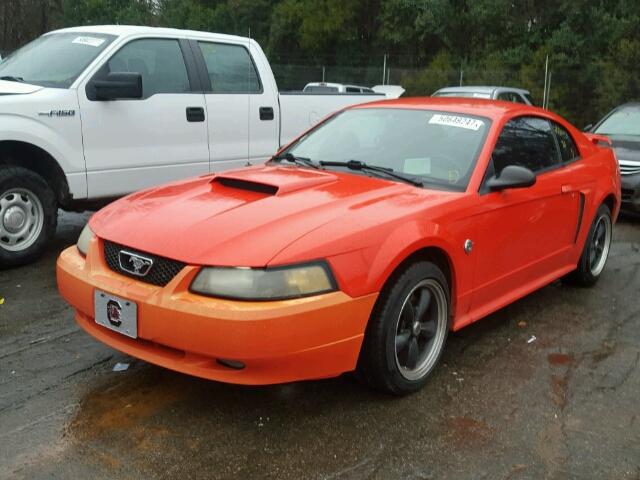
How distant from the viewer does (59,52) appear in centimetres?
597

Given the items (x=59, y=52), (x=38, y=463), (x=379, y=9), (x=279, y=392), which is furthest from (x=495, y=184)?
(x=379, y=9)

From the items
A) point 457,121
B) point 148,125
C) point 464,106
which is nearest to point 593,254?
point 464,106

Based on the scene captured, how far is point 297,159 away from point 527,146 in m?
1.56

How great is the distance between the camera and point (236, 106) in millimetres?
6738

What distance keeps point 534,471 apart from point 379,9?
38.9m

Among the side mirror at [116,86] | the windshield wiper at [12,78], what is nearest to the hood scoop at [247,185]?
the side mirror at [116,86]

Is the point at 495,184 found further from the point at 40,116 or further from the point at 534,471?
the point at 40,116

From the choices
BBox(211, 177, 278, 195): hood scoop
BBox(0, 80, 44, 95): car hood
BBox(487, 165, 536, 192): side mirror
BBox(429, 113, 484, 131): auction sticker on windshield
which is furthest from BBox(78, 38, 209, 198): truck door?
BBox(487, 165, 536, 192): side mirror

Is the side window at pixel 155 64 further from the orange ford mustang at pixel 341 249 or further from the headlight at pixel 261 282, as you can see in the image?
the headlight at pixel 261 282

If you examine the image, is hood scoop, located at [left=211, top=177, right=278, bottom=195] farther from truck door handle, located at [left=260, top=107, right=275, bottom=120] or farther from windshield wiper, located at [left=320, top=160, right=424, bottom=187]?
truck door handle, located at [left=260, top=107, right=275, bottom=120]

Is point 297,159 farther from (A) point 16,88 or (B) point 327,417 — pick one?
(A) point 16,88

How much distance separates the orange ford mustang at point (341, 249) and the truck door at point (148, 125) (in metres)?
1.84

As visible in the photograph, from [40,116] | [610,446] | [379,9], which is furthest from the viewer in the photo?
[379,9]

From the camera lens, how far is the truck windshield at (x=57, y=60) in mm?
5711
